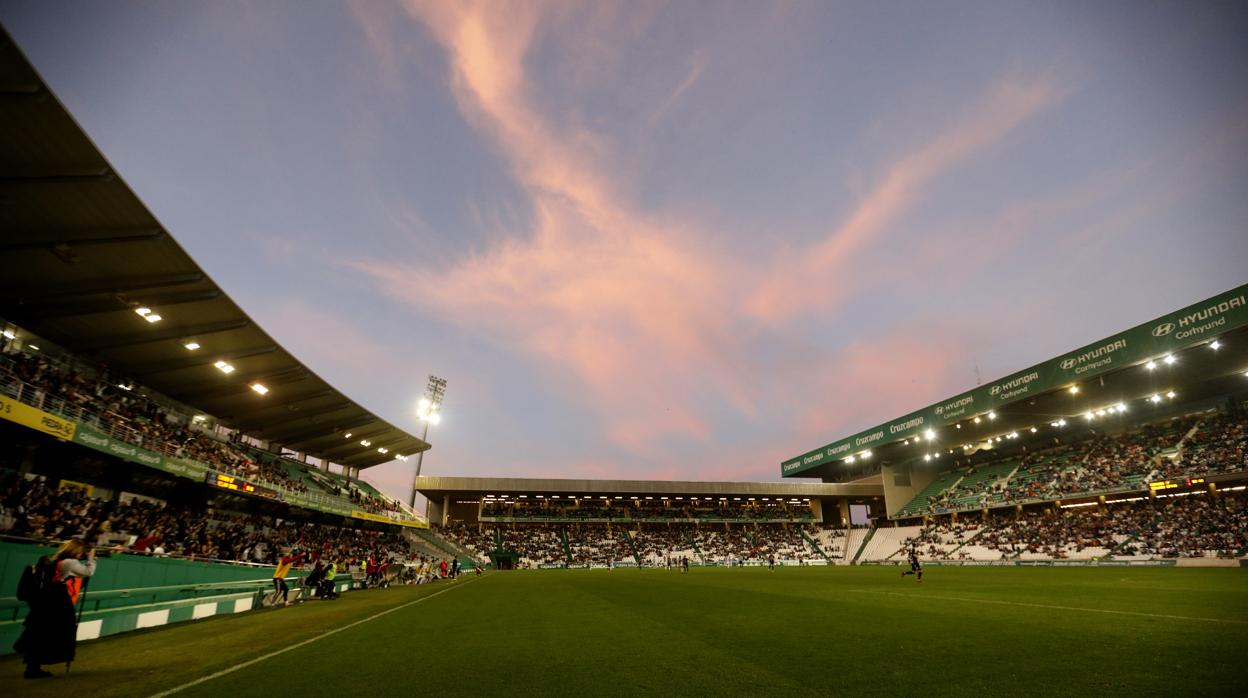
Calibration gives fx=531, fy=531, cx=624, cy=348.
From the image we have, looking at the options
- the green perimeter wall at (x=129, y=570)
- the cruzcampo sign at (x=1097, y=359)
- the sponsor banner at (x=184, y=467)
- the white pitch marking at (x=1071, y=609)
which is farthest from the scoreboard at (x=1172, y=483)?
the sponsor banner at (x=184, y=467)

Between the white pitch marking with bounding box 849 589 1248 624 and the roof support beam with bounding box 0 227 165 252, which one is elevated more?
the roof support beam with bounding box 0 227 165 252

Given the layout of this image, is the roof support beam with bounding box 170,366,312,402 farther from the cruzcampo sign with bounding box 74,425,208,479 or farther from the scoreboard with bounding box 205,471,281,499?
the cruzcampo sign with bounding box 74,425,208,479

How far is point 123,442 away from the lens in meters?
19.3

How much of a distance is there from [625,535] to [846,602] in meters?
51.8

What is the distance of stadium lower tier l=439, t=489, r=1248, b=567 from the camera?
33.2 meters

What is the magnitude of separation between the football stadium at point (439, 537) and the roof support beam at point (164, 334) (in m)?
0.13

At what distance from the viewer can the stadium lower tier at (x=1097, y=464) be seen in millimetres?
35156

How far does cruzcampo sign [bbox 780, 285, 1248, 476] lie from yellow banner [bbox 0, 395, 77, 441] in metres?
49.9

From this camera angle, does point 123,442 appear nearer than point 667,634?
No

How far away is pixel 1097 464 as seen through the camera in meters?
41.8

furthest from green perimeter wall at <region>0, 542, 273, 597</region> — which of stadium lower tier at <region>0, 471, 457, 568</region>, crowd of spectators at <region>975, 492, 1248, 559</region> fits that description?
crowd of spectators at <region>975, 492, 1248, 559</region>

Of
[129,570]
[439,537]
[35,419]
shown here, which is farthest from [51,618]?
[439,537]

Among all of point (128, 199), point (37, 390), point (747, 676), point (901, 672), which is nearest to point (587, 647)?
point (747, 676)

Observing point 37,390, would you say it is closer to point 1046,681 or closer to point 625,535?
point 1046,681
